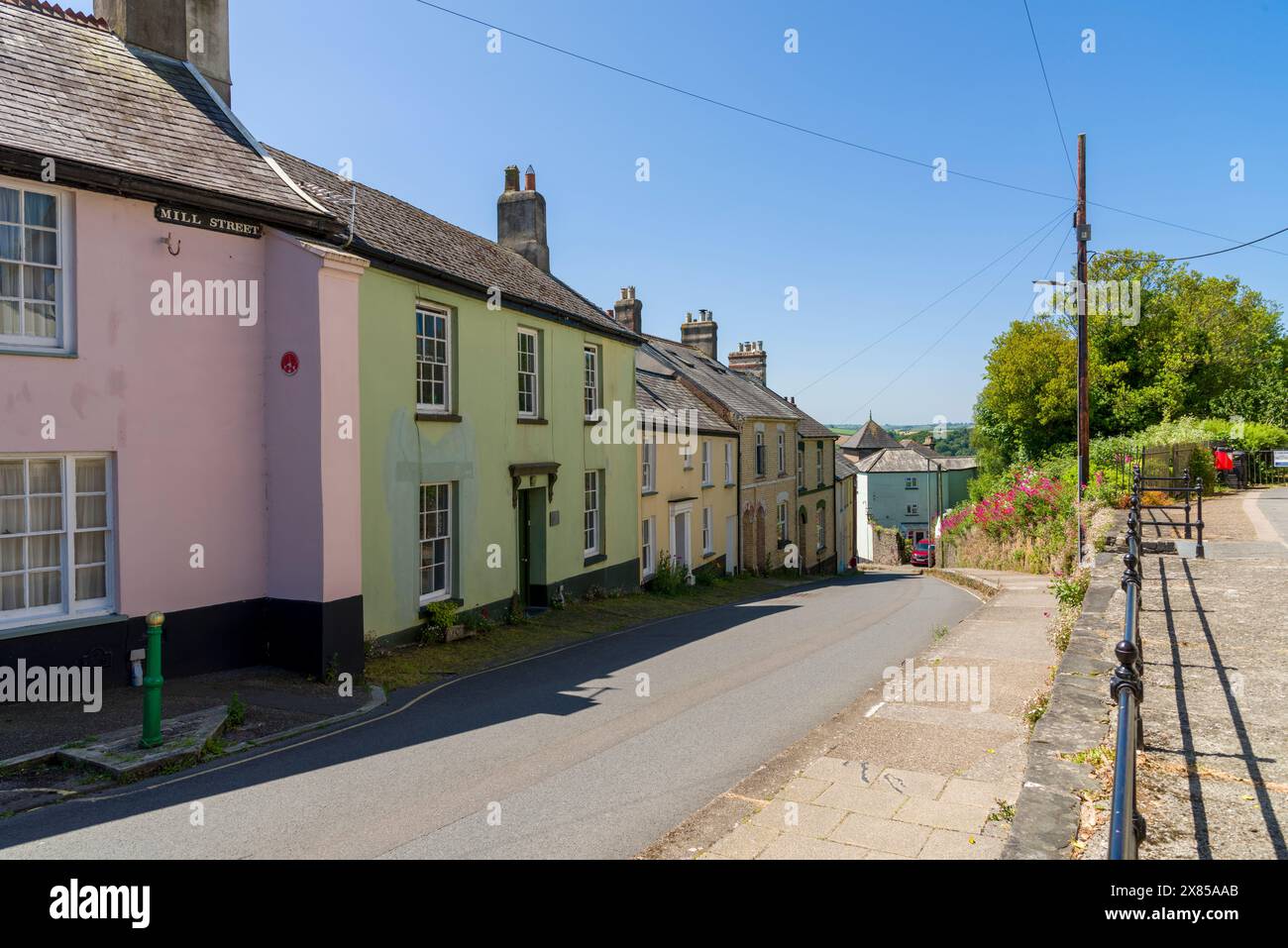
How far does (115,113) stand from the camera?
1073 centimetres

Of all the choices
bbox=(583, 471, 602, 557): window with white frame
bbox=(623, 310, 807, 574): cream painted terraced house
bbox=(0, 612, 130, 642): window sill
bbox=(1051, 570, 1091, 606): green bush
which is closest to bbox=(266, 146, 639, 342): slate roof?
bbox=(583, 471, 602, 557): window with white frame

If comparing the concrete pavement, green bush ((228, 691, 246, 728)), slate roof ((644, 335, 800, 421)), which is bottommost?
green bush ((228, 691, 246, 728))

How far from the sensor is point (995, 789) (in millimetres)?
6512

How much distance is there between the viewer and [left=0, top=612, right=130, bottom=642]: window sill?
348 inches

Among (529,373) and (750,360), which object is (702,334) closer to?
(750,360)

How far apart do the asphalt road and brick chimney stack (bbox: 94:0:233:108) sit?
10.2 m

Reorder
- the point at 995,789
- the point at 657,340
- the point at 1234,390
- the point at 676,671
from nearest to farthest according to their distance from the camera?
the point at 995,789, the point at 676,671, the point at 657,340, the point at 1234,390

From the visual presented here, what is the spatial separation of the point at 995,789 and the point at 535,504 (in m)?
12.7

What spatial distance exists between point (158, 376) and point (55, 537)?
2.13 m

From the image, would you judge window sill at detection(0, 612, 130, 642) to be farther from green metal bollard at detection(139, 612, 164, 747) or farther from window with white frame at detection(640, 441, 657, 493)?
window with white frame at detection(640, 441, 657, 493)
